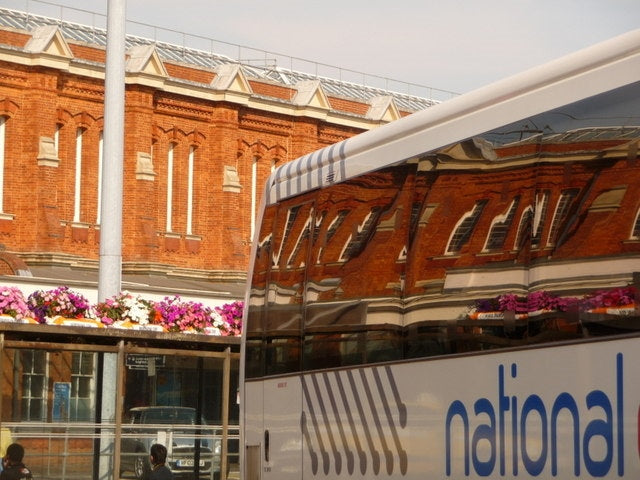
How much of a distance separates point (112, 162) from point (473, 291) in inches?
538

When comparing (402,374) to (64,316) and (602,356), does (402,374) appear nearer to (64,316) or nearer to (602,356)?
(602,356)

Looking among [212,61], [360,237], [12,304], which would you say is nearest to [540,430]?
[360,237]

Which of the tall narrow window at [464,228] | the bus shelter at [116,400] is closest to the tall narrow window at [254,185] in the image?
the bus shelter at [116,400]

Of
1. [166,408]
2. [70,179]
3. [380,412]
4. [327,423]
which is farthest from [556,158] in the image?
[70,179]

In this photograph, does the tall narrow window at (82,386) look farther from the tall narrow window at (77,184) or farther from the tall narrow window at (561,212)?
the tall narrow window at (77,184)

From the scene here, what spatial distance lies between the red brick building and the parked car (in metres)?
28.0

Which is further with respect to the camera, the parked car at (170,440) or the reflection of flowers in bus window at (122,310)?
the reflection of flowers in bus window at (122,310)

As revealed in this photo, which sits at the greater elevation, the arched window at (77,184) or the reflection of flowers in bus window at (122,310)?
the arched window at (77,184)

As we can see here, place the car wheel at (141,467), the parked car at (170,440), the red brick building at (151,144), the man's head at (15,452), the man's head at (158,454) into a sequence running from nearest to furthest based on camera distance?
1. the man's head at (15,452)
2. the man's head at (158,454)
3. the car wheel at (141,467)
4. the parked car at (170,440)
5. the red brick building at (151,144)

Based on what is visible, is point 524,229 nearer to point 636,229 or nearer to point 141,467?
point 636,229

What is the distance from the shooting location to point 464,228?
861 centimetres

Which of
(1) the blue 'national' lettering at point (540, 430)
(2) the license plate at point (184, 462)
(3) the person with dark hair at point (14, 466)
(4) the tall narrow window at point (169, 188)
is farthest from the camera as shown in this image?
(4) the tall narrow window at point (169, 188)

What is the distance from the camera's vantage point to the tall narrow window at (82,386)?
17141 mm

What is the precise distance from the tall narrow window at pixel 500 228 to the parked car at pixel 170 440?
33.0 feet
